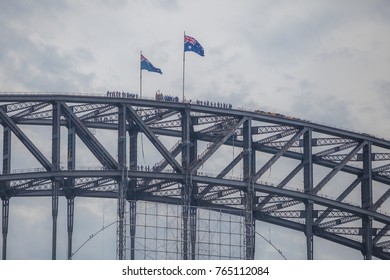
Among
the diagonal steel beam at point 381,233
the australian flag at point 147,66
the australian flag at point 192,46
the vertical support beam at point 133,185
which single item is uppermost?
the australian flag at point 192,46

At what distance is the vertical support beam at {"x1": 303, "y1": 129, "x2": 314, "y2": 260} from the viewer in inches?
6663

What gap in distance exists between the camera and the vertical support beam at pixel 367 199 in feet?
571

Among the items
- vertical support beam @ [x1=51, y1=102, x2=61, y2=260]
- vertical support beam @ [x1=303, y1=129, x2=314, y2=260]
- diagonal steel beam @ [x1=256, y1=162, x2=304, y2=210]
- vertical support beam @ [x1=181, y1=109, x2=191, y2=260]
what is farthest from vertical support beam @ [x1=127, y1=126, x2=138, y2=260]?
vertical support beam @ [x1=303, y1=129, x2=314, y2=260]

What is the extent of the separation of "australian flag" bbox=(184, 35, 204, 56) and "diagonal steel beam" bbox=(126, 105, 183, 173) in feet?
37.5

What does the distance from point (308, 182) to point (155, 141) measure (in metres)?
24.8

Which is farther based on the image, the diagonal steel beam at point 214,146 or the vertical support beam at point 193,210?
the diagonal steel beam at point 214,146

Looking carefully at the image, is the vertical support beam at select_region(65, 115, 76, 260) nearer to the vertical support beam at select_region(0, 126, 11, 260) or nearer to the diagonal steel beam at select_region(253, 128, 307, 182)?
the vertical support beam at select_region(0, 126, 11, 260)

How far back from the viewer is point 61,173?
156500 mm

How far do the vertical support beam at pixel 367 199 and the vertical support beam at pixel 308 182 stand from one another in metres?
9.37

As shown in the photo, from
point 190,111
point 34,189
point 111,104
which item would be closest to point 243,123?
point 190,111

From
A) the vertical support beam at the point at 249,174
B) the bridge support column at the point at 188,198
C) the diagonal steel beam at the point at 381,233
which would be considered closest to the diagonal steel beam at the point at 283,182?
the vertical support beam at the point at 249,174

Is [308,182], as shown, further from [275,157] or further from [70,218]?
[70,218]

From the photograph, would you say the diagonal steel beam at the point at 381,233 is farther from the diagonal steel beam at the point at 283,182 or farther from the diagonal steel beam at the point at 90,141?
the diagonal steel beam at the point at 90,141
